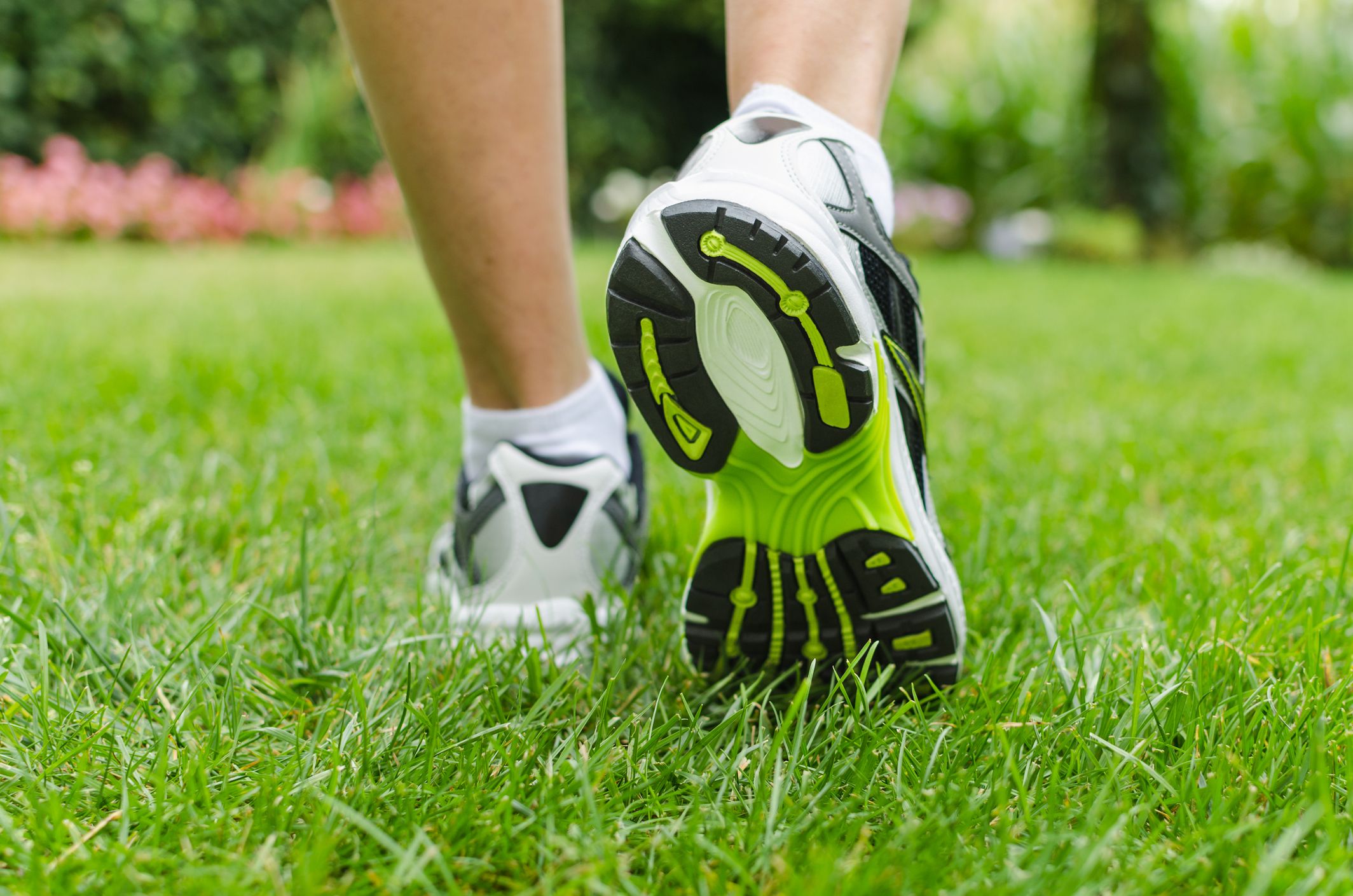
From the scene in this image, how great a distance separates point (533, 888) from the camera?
639mm

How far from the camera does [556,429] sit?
117 cm

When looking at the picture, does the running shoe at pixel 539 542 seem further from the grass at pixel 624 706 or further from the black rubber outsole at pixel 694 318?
the black rubber outsole at pixel 694 318

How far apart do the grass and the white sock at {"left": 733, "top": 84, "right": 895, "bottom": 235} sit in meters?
0.45

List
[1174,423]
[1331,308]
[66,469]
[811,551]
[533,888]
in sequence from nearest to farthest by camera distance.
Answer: [533,888] < [811,551] < [66,469] < [1174,423] < [1331,308]

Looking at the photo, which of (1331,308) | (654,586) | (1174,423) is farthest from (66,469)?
(1331,308)

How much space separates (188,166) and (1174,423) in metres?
6.26

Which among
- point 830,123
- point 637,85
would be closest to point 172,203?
point 637,85

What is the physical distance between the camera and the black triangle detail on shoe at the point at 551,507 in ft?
3.71

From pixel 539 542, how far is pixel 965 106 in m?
8.34

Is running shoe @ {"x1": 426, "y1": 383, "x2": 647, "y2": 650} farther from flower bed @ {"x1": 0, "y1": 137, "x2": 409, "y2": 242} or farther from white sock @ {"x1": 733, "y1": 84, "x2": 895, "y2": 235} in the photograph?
flower bed @ {"x1": 0, "y1": 137, "x2": 409, "y2": 242}

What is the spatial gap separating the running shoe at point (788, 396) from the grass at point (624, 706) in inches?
3.2

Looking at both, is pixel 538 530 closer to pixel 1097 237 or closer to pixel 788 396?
pixel 788 396

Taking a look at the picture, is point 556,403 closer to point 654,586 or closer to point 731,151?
point 654,586

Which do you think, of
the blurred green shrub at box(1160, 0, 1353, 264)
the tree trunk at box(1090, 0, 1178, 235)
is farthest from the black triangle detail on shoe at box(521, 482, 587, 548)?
the blurred green shrub at box(1160, 0, 1353, 264)
